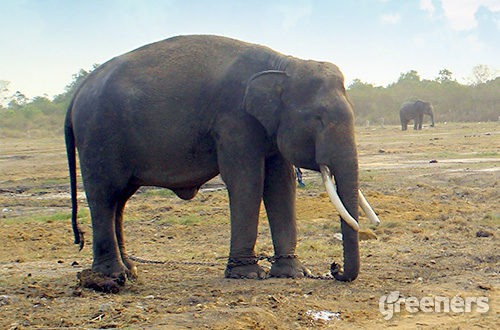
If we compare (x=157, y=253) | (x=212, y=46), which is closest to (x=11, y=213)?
(x=157, y=253)

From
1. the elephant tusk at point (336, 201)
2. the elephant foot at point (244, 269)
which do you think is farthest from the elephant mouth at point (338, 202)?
the elephant foot at point (244, 269)

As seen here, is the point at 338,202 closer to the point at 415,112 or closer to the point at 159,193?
the point at 159,193

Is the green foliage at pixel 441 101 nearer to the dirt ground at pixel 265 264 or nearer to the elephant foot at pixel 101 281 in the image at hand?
the dirt ground at pixel 265 264

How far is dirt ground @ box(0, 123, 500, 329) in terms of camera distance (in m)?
4.97

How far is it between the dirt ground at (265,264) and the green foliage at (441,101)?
42.8 m

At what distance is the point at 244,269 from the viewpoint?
6395mm

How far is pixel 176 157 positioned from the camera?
6.59 meters

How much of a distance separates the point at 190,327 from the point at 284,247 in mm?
2169

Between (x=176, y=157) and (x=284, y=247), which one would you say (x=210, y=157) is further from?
(x=284, y=247)

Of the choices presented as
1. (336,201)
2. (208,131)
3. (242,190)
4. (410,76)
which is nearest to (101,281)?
(242,190)

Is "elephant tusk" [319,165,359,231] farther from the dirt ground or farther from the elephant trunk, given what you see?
the dirt ground

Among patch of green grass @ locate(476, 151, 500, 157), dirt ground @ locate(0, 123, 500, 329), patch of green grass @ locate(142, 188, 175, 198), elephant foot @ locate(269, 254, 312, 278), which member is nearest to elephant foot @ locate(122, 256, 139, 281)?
dirt ground @ locate(0, 123, 500, 329)

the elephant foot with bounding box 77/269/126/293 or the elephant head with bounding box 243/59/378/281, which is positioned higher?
the elephant head with bounding box 243/59/378/281

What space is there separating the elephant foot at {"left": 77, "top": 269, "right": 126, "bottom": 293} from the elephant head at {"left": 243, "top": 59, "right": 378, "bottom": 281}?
6.42 feet
